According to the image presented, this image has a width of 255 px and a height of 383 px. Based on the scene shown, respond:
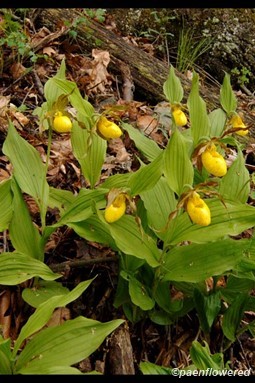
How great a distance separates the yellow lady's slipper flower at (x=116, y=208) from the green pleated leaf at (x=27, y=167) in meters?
0.37

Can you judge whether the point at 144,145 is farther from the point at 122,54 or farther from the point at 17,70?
the point at 122,54

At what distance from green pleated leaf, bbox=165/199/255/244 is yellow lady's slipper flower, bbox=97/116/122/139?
382mm

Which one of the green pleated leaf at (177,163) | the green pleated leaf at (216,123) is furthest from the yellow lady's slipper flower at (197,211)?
the green pleated leaf at (216,123)

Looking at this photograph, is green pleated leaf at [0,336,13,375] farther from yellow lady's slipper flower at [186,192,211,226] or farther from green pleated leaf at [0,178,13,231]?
yellow lady's slipper flower at [186,192,211,226]

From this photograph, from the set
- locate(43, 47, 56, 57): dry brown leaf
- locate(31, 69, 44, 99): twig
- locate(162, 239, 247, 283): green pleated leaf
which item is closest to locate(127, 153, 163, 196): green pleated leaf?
locate(162, 239, 247, 283): green pleated leaf

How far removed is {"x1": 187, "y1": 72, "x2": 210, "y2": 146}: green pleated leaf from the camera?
1.91 meters

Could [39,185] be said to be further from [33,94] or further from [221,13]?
[221,13]

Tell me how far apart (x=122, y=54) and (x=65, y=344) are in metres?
2.42

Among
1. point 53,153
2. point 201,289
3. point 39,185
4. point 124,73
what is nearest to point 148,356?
point 201,289

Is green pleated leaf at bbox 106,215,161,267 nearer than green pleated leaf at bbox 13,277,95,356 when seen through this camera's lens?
No

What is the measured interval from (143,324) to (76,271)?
0.34 meters

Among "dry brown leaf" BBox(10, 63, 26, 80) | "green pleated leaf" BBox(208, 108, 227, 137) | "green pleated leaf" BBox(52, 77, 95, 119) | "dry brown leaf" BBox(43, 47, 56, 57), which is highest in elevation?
"green pleated leaf" BBox(52, 77, 95, 119)
